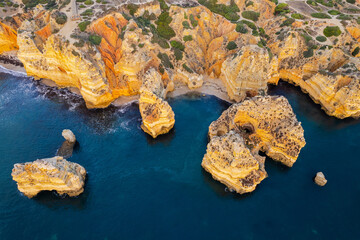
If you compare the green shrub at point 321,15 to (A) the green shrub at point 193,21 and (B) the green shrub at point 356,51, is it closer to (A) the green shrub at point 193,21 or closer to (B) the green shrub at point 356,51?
(B) the green shrub at point 356,51

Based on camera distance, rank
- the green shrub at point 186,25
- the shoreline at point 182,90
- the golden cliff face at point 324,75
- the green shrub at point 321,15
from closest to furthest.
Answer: the golden cliff face at point 324,75, the shoreline at point 182,90, the green shrub at point 186,25, the green shrub at point 321,15

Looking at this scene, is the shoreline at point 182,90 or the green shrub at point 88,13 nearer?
the shoreline at point 182,90

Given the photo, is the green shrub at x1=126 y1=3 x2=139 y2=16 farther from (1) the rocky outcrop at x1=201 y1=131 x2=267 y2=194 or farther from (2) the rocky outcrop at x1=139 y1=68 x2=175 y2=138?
(1) the rocky outcrop at x1=201 y1=131 x2=267 y2=194

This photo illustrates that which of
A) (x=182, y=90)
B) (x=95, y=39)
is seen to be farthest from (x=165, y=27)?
(x=95, y=39)

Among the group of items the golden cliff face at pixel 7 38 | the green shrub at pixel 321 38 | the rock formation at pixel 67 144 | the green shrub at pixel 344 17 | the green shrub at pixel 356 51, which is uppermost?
the green shrub at pixel 344 17

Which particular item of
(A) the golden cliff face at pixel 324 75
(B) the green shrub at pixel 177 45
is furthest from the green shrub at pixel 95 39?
(A) the golden cliff face at pixel 324 75

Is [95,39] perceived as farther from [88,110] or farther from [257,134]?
[257,134]
